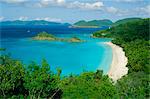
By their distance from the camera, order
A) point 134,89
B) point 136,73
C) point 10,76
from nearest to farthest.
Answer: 1. point 10,76
2. point 134,89
3. point 136,73

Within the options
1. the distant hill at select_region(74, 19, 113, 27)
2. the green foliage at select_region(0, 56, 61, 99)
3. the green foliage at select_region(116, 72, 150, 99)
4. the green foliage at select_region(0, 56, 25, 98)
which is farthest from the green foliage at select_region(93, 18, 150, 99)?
the distant hill at select_region(74, 19, 113, 27)

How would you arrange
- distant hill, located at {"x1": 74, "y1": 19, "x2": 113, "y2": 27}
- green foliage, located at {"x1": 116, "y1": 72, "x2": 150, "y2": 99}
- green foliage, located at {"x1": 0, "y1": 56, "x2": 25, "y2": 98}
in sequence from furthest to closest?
distant hill, located at {"x1": 74, "y1": 19, "x2": 113, "y2": 27}, green foliage, located at {"x1": 116, "y1": 72, "x2": 150, "y2": 99}, green foliage, located at {"x1": 0, "y1": 56, "x2": 25, "y2": 98}

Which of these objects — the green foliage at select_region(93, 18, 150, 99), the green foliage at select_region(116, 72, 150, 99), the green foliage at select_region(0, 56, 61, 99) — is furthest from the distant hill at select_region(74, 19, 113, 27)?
the green foliage at select_region(0, 56, 61, 99)

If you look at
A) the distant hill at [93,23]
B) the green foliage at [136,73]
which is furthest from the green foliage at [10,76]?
the distant hill at [93,23]

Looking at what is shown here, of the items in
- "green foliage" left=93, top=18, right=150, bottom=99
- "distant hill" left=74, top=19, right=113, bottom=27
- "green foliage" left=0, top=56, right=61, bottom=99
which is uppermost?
"green foliage" left=0, top=56, right=61, bottom=99

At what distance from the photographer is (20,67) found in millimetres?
13039

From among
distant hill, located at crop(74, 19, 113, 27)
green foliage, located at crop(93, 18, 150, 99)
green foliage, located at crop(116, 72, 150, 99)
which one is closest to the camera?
green foliage, located at crop(116, 72, 150, 99)

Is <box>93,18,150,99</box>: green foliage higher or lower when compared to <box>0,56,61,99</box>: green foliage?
lower

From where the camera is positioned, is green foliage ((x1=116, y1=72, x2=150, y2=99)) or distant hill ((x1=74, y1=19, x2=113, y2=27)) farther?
distant hill ((x1=74, y1=19, x2=113, y2=27))

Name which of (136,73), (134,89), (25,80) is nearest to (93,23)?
(136,73)

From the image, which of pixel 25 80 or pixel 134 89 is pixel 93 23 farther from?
pixel 25 80

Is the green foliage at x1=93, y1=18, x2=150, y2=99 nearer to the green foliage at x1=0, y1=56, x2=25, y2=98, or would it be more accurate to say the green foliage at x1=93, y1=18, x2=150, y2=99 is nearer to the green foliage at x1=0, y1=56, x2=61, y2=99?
the green foliage at x1=0, y1=56, x2=61, y2=99

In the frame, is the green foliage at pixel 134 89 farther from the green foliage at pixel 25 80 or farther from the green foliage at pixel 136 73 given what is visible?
the green foliage at pixel 25 80

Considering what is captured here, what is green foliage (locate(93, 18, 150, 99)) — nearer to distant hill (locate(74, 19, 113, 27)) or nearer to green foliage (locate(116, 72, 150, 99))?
green foliage (locate(116, 72, 150, 99))
